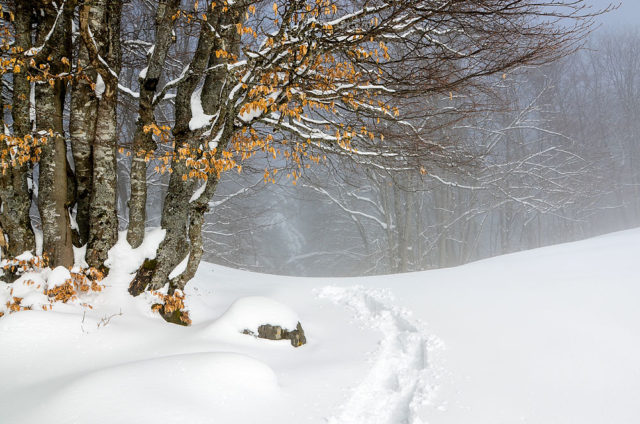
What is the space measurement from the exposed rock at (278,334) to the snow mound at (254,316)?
5 centimetres

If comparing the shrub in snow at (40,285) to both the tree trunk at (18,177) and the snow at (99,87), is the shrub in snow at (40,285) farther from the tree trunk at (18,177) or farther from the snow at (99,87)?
the snow at (99,87)

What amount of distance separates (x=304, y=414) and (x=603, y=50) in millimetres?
38451

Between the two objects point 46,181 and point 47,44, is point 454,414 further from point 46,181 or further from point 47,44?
point 47,44

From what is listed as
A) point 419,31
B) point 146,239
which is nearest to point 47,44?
point 146,239

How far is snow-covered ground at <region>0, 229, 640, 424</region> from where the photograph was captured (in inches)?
128

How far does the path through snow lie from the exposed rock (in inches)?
44.0

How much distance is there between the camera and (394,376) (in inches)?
176

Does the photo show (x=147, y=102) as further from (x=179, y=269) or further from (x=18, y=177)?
(x=179, y=269)

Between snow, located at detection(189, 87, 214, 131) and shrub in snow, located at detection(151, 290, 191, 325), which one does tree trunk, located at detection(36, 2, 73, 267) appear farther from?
snow, located at detection(189, 87, 214, 131)

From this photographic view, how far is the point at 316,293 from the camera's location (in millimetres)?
8914

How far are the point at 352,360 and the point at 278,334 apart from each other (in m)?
1.10

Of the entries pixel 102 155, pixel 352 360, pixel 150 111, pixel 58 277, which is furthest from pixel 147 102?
pixel 352 360

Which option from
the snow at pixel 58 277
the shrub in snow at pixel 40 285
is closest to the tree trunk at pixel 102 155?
the shrub in snow at pixel 40 285

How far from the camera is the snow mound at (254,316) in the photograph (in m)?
5.32
